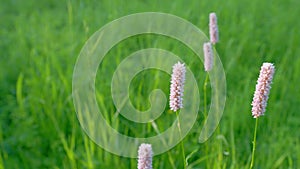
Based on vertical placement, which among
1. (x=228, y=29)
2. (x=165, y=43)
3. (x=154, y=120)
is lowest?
(x=154, y=120)

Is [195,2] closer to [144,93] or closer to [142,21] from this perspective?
[142,21]

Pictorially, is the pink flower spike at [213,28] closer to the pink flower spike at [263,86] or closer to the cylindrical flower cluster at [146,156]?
the pink flower spike at [263,86]

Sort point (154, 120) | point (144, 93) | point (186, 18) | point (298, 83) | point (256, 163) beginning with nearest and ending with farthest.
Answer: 1. point (256, 163)
2. point (154, 120)
3. point (144, 93)
4. point (298, 83)
5. point (186, 18)

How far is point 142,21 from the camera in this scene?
10.3 feet

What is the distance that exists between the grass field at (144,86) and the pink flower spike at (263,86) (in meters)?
0.42

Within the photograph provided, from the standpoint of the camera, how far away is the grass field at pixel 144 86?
2.11 m

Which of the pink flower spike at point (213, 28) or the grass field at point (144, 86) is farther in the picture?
the grass field at point (144, 86)

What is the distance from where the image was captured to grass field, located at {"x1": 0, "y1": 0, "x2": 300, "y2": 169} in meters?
2.11

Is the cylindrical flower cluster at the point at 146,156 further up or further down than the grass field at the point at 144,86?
further down

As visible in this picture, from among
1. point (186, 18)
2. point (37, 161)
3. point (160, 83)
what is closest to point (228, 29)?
point (186, 18)

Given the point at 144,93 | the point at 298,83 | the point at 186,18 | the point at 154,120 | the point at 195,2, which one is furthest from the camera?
the point at 195,2

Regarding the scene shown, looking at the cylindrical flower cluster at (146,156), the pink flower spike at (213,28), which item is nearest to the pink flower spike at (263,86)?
the cylindrical flower cluster at (146,156)

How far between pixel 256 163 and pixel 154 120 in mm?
551

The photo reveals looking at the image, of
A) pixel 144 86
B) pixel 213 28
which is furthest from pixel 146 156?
pixel 144 86
